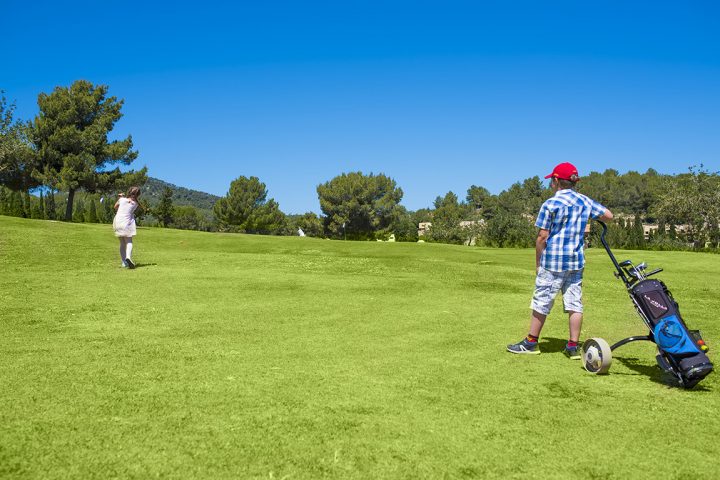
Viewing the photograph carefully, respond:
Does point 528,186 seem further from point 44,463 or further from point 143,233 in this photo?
point 44,463

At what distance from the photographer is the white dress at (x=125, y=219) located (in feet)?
54.4

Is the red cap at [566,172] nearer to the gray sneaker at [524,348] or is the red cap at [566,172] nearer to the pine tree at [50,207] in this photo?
the gray sneaker at [524,348]

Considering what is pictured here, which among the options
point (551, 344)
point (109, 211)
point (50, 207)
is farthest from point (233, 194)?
point (551, 344)

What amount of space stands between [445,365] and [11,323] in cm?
657

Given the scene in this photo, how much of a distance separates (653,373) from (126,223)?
14265 millimetres

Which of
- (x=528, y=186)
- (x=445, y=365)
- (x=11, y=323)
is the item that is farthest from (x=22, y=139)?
(x=528, y=186)

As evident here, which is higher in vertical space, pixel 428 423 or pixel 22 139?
pixel 22 139

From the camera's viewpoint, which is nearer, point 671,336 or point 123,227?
point 671,336

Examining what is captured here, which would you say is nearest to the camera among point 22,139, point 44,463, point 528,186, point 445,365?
point 44,463

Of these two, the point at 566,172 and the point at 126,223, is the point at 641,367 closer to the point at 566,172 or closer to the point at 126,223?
the point at 566,172

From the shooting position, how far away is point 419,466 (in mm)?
4023

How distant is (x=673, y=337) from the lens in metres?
6.16

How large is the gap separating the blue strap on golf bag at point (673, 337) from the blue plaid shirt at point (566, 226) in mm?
1402

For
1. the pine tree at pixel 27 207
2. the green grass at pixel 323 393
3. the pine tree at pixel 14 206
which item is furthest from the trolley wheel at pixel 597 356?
the pine tree at pixel 27 207
